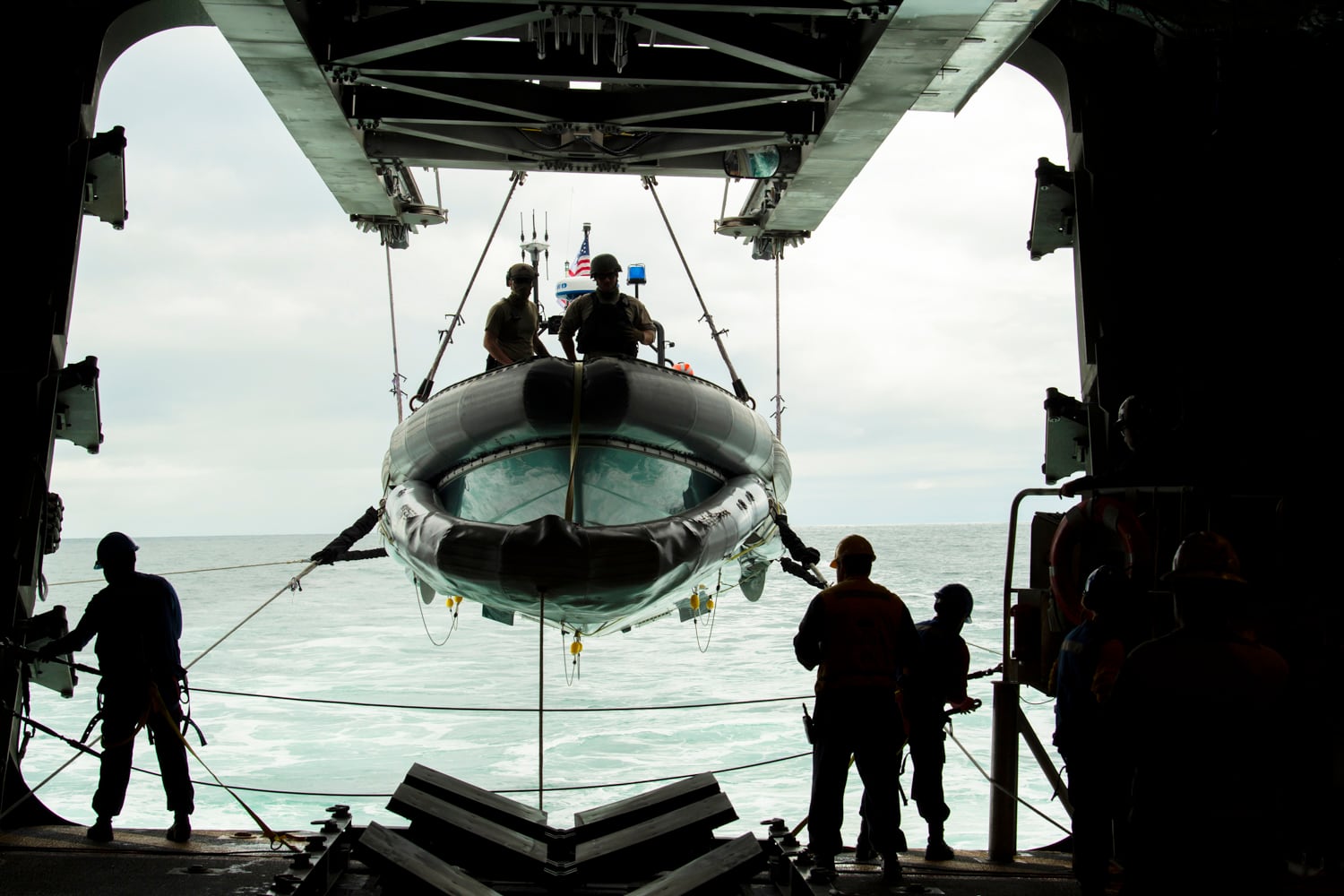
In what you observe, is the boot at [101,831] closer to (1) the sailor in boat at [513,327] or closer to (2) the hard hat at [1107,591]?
(1) the sailor in boat at [513,327]

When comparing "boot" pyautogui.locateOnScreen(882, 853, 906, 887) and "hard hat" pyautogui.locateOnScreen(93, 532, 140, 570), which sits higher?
"hard hat" pyautogui.locateOnScreen(93, 532, 140, 570)

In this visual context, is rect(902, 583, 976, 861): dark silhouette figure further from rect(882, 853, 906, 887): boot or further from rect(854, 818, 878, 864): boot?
rect(882, 853, 906, 887): boot

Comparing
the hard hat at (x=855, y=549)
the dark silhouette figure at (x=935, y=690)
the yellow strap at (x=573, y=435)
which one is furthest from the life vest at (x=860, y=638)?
the yellow strap at (x=573, y=435)

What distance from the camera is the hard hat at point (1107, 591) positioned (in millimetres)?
3613

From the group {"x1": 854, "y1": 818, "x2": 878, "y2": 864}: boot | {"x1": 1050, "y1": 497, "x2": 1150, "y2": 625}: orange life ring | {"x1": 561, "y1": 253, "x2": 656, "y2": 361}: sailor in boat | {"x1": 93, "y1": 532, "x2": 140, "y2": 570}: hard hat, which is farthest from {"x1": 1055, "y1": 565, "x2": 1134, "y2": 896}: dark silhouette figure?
{"x1": 93, "y1": 532, "x2": 140, "y2": 570}: hard hat

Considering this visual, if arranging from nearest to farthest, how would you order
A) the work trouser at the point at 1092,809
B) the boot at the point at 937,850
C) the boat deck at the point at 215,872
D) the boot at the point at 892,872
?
the work trouser at the point at 1092,809 → the boat deck at the point at 215,872 → the boot at the point at 892,872 → the boot at the point at 937,850

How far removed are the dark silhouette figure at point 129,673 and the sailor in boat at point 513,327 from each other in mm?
2864

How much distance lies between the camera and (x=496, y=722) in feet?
50.3

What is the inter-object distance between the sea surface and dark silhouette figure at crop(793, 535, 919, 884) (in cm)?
83

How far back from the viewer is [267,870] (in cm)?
405

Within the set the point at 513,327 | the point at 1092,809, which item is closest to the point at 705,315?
the point at 513,327

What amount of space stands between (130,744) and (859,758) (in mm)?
3104

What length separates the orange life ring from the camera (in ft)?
13.9

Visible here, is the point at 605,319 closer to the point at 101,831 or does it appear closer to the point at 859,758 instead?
the point at 859,758
